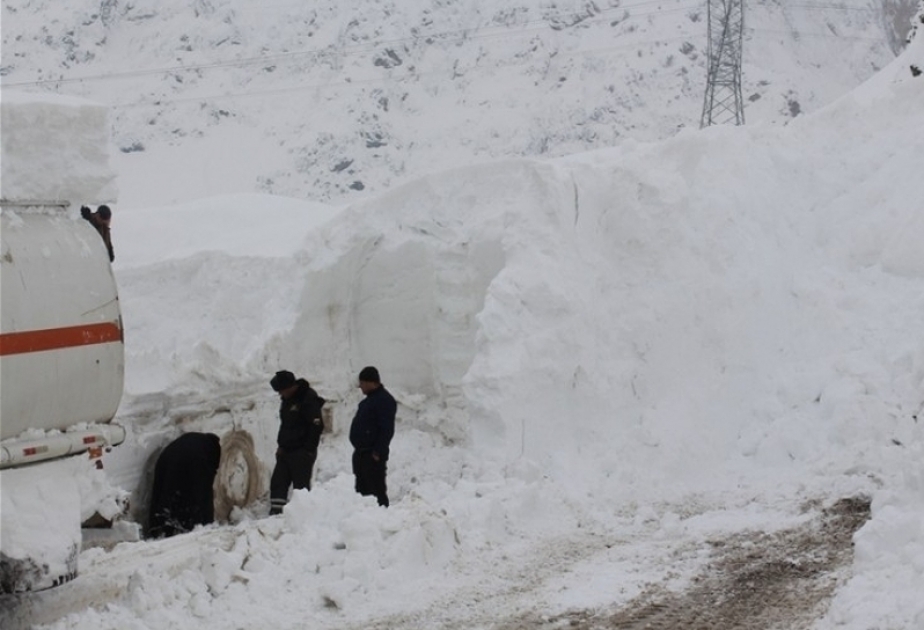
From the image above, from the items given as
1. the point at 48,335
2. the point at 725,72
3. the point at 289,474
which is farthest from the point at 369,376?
the point at 725,72

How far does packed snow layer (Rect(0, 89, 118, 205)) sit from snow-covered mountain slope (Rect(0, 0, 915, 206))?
102 ft

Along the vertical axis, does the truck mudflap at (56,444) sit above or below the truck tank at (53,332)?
below

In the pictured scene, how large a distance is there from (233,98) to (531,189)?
35953 mm

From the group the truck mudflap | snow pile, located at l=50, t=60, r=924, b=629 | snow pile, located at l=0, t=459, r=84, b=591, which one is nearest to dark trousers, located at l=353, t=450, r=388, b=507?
snow pile, located at l=50, t=60, r=924, b=629

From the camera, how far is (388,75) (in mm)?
45000

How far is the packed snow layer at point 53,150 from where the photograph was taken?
6234 millimetres

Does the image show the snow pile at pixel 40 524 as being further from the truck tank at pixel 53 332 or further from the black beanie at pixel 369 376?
the black beanie at pixel 369 376

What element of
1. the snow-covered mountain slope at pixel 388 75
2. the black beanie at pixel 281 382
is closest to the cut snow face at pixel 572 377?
the black beanie at pixel 281 382

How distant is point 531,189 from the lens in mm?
11086

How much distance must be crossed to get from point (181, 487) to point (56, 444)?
9.64ft

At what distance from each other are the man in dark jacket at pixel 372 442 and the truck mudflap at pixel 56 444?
266 centimetres

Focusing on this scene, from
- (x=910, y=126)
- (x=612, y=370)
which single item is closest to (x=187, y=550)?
(x=612, y=370)

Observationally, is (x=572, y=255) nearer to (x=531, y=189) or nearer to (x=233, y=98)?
(x=531, y=189)

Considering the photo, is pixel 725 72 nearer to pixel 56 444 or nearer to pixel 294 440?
pixel 294 440
